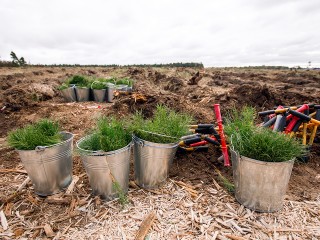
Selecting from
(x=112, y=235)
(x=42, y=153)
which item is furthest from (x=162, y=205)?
(x=42, y=153)

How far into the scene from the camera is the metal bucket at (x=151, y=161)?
2861 mm

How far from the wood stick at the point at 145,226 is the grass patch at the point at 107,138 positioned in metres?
0.87

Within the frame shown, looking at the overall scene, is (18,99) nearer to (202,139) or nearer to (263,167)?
(202,139)

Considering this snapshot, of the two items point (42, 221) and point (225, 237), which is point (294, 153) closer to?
point (225, 237)

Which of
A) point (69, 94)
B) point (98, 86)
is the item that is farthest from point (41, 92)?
point (98, 86)

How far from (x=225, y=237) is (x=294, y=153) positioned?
3.94 feet

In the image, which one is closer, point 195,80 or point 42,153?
point 42,153

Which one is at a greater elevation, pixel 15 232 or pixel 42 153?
pixel 42 153

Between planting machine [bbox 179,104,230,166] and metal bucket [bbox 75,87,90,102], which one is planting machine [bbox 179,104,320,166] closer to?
planting machine [bbox 179,104,230,166]

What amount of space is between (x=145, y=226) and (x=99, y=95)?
7.54 meters

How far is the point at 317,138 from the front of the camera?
455 cm

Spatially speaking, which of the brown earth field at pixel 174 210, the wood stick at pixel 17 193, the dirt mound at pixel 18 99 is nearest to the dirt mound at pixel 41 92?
the dirt mound at pixel 18 99

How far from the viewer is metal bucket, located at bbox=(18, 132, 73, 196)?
276 centimetres

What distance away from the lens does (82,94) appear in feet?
30.7
